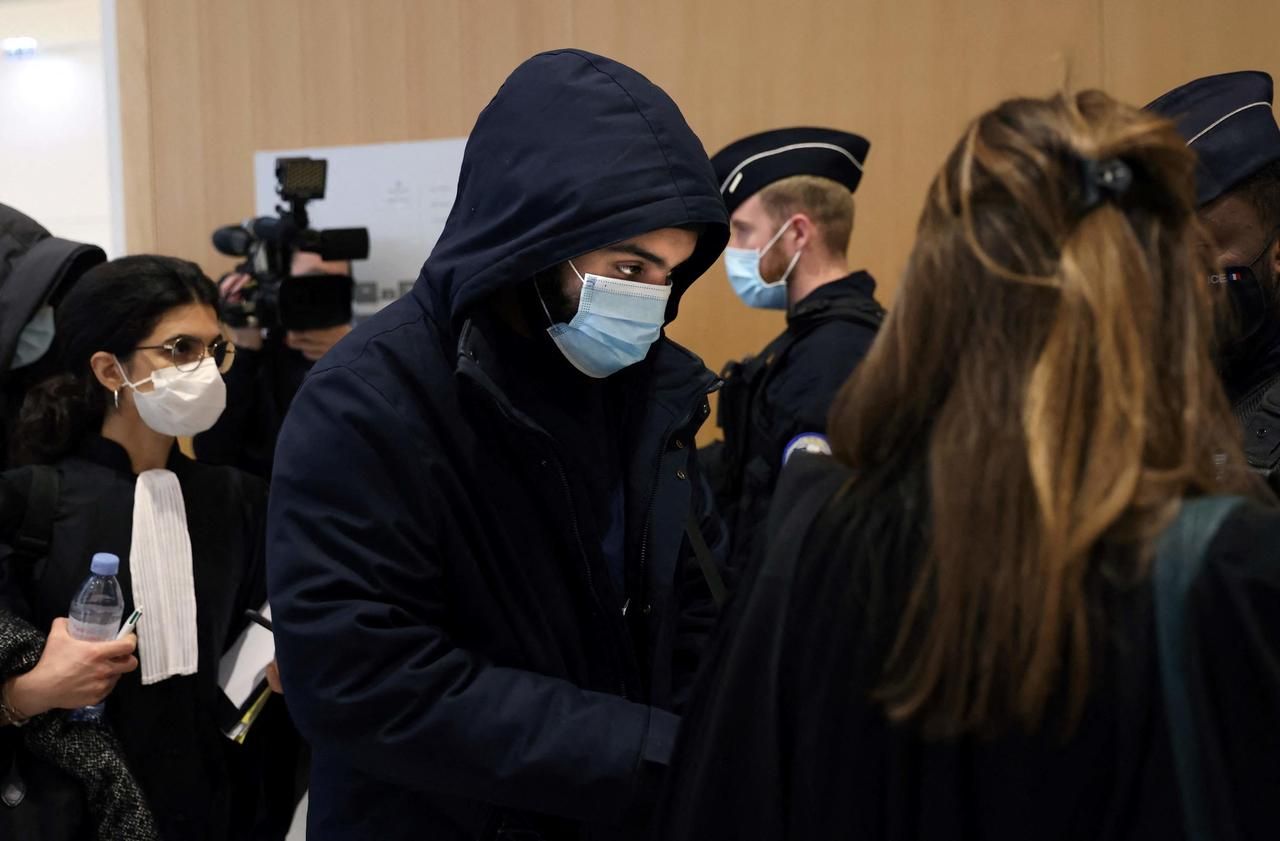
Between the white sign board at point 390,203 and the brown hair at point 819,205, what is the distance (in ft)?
3.57

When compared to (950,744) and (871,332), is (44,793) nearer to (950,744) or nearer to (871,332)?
(950,744)

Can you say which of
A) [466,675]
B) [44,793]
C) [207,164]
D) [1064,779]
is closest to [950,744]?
[1064,779]

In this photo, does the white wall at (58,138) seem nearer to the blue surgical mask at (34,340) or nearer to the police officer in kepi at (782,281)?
the blue surgical mask at (34,340)

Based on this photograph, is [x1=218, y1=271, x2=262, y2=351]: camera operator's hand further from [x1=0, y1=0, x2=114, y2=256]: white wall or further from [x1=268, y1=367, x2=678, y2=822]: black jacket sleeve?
[x1=0, y1=0, x2=114, y2=256]: white wall

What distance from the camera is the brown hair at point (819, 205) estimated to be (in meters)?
2.83

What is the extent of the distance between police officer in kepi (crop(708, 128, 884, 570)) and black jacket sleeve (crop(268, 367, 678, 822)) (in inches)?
51.8

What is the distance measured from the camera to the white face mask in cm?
209

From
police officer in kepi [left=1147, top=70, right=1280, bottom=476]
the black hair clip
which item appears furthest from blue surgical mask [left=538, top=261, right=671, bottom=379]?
police officer in kepi [left=1147, top=70, right=1280, bottom=476]

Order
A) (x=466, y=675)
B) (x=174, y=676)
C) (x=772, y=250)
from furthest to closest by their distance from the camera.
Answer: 1. (x=772, y=250)
2. (x=174, y=676)
3. (x=466, y=675)

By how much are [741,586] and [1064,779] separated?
10.3 inches

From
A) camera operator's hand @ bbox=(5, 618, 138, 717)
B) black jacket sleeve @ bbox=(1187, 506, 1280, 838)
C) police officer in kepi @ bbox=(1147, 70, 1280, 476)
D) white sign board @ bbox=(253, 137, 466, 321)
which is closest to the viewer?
black jacket sleeve @ bbox=(1187, 506, 1280, 838)

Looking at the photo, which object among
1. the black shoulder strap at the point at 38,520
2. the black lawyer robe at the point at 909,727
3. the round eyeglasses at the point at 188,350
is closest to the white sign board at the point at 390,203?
the round eyeglasses at the point at 188,350

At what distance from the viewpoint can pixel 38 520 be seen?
195 centimetres

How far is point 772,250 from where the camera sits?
9.35 ft
